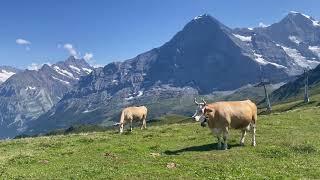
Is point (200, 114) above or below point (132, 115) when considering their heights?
below

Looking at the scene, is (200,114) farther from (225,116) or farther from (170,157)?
(170,157)

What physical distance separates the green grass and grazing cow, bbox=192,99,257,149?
1351 millimetres

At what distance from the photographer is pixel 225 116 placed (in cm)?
3538

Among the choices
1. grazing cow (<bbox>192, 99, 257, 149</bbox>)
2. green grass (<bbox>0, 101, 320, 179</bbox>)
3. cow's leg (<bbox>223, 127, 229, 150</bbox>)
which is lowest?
green grass (<bbox>0, 101, 320, 179</bbox>)

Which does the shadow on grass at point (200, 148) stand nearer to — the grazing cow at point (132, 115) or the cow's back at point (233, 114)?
the cow's back at point (233, 114)

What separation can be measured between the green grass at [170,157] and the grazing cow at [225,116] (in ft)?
4.43

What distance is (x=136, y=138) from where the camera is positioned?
144 feet

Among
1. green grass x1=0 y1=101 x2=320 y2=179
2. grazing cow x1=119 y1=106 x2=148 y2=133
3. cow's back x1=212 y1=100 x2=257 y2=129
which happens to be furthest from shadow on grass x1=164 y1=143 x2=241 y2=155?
grazing cow x1=119 y1=106 x2=148 y2=133

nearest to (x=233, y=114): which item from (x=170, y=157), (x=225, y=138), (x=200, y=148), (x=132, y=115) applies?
(x=225, y=138)

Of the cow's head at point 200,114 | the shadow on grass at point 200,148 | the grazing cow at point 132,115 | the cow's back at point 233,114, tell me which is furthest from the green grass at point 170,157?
the grazing cow at point 132,115

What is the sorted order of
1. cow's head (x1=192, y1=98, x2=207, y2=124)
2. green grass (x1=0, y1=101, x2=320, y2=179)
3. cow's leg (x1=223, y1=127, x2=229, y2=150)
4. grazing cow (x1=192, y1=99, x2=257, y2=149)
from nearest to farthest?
green grass (x1=0, y1=101, x2=320, y2=179) < cow's leg (x1=223, y1=127, x2=229, y2=150) < grazing cow (x1=192, y1=99, x2=257, y2=149) < cow's head (x1=192, y1=98, x2=207, y2=124)

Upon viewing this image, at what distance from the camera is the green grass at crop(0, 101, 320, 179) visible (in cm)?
2716

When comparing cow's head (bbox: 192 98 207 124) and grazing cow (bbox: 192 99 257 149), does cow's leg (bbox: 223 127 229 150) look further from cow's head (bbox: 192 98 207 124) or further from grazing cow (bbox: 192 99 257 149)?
cow's head (bbox: 192 98 207 124)

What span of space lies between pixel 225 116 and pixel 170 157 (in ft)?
18.5
